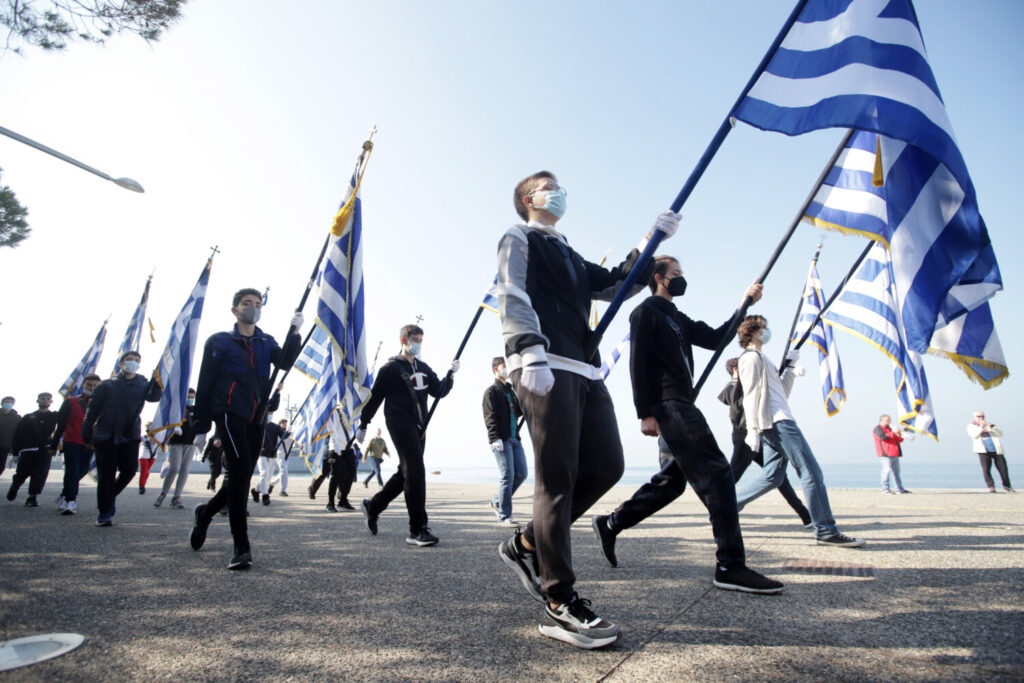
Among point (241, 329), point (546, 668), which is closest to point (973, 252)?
point (546, 668)

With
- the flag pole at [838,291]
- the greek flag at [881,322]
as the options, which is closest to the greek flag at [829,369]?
the greek flag at [881,322]

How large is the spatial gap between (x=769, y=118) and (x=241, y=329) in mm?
4264

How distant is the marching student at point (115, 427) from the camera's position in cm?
634

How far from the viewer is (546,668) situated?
197cm

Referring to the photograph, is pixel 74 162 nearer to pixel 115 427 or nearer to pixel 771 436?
pixel 115 427

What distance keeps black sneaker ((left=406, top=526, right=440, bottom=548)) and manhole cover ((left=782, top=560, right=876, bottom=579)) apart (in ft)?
9.08

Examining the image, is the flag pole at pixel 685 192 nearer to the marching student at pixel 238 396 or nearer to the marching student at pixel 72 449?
the marching student at pixel 238 396

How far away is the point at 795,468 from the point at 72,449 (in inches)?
366

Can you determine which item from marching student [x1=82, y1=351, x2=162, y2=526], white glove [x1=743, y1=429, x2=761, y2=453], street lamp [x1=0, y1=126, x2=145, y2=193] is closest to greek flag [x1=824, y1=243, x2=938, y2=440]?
white glove [x1=743, y1=429, x2=761, y2=453]

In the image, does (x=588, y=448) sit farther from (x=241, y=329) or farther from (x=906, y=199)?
(x=241, y=329)

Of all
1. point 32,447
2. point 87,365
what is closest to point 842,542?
point 32,447

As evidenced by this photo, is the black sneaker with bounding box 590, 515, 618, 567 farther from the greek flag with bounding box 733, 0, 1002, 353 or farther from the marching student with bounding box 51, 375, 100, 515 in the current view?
the marching student with bounding box 51, 375, 100, 515

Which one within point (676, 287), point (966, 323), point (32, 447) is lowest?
point (32, 447)

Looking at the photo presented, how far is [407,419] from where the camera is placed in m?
5.54
